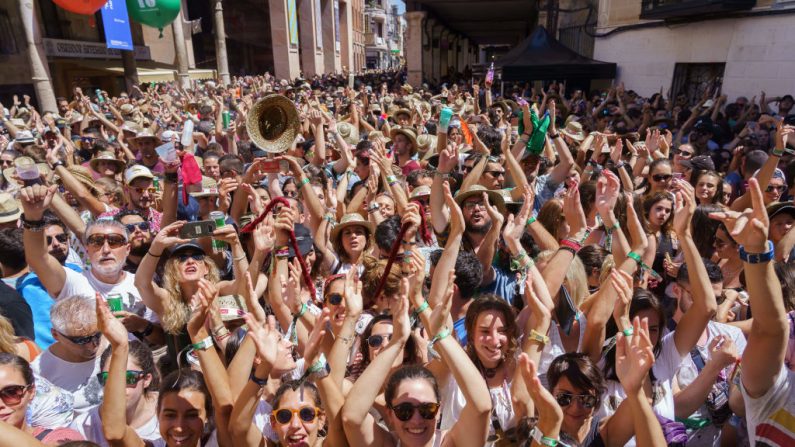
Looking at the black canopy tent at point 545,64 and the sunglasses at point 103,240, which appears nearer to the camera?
the sunglasses at point 103,240

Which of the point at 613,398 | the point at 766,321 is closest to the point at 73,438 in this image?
the point at 613,398

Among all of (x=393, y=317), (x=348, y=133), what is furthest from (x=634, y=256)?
(x=348, y=133)

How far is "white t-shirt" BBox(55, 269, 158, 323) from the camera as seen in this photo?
3.17 meters

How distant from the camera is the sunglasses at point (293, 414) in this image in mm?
2240

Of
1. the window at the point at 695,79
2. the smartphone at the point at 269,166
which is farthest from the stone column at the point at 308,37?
the smartphone at the point at 269,166

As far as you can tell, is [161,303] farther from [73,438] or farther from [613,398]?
[613,398]

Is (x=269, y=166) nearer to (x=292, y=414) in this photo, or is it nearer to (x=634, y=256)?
(x=292, y=414)

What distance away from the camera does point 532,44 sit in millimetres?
14320

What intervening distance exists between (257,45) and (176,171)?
132 feet

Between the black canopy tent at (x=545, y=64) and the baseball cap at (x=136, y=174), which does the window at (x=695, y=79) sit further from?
the baseball cap at (x=136, y=174)

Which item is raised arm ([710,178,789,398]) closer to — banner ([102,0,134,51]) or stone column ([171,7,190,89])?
banner ([102,0,134,51])

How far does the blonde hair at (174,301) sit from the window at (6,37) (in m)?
21.2

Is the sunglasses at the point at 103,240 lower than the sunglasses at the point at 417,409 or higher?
higher

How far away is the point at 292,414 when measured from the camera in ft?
7.41
